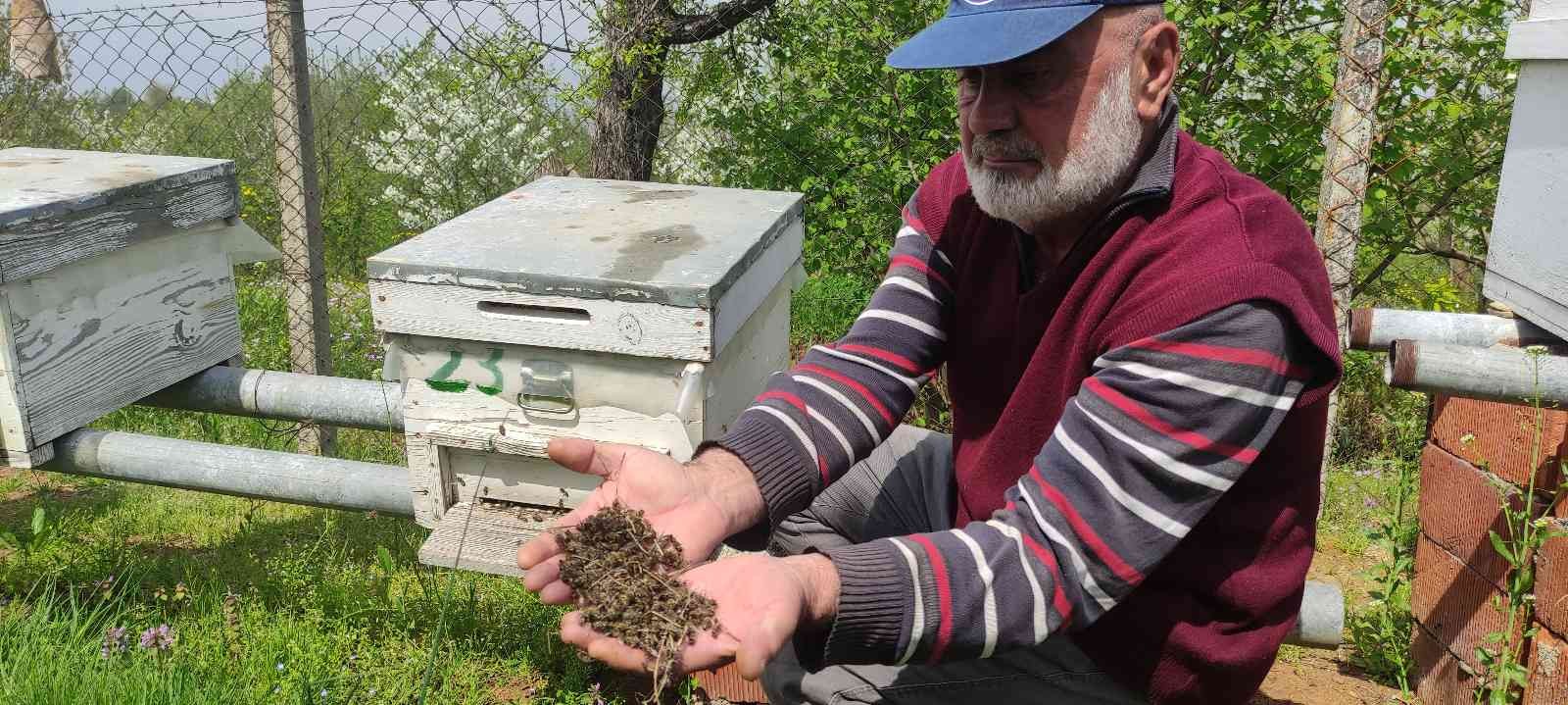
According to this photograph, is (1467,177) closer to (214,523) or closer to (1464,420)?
(1464,420)

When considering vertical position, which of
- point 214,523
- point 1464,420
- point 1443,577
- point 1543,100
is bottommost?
point 214,523

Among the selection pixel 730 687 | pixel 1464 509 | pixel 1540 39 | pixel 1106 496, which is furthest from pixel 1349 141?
pixel 730 687

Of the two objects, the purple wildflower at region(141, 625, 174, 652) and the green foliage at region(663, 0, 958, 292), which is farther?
the green foliage at region(663, 0, 958, 292)

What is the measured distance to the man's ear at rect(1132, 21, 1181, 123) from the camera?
1606mm

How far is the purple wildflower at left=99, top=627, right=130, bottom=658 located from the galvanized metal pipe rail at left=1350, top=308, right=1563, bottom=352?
8.34ft

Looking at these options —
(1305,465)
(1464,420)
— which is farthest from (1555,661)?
(1305,465)

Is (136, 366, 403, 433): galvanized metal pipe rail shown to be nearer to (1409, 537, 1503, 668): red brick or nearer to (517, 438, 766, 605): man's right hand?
(517, 438, 766, 605): man's right hand

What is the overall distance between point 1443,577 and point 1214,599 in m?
1.29

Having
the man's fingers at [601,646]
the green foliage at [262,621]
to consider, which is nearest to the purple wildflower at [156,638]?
the green foliage at [262,621]

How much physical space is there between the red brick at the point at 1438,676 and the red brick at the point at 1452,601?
29 millimetres

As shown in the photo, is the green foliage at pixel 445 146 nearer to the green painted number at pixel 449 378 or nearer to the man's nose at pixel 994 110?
the green painted number at pixel 449 378

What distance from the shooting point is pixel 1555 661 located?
211cm

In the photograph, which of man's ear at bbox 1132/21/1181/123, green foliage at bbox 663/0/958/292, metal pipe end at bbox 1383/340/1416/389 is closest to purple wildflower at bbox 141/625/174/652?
man's ear at bbox 1132/21/1181/123

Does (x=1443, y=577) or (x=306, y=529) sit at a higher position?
(x=1443, y=577)
